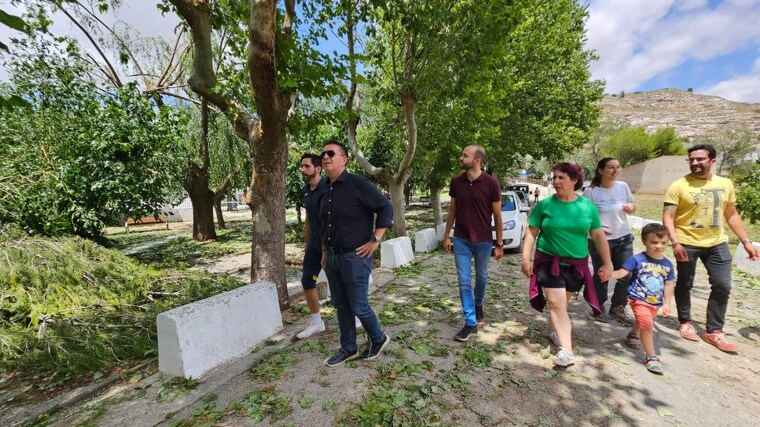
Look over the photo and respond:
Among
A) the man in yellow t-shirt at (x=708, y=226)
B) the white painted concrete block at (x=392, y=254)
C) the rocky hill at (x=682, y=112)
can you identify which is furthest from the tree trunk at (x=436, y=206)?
the rocky hill at (x=682, y=112)

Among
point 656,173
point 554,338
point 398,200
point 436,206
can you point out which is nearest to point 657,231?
point 554,338

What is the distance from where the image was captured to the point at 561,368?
9.92 feet

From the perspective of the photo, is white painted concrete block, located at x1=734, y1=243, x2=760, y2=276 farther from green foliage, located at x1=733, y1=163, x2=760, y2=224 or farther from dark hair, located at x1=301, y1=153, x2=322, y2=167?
dark hair, located at x1=301, y1=153, x2=322, y2=167

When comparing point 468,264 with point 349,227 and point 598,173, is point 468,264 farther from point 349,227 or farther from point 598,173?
point 598,173

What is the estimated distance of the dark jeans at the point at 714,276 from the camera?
10.9ft

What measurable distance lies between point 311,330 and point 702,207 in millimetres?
4248

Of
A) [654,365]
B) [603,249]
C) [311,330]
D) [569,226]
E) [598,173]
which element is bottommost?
[654,365]

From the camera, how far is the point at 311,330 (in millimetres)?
3846

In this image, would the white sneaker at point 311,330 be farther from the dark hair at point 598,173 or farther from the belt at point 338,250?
the dark hair at point 598,173

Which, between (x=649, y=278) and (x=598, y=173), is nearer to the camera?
(x=649, y=278)

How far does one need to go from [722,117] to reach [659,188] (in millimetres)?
129936

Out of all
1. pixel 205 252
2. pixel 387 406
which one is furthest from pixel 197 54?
pixel 205 252

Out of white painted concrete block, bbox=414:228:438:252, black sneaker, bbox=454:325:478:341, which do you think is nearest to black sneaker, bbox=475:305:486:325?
black sneaker, bbox=454:325:478:341

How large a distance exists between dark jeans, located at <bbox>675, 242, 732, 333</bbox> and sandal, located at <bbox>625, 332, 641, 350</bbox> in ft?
2.61
